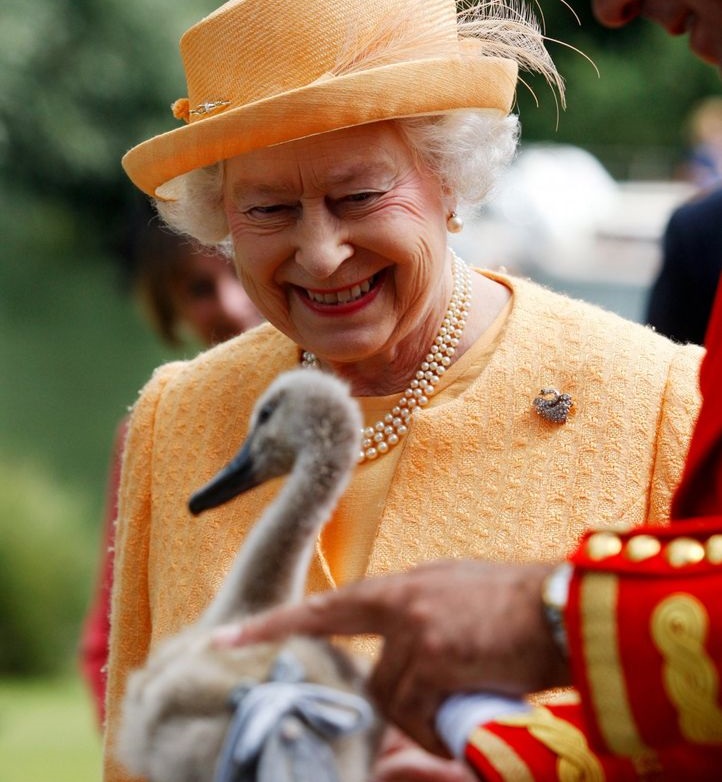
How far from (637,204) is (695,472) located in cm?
1632

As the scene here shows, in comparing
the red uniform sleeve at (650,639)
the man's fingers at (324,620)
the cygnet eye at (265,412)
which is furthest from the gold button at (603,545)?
the cygnet eye at (265,412)

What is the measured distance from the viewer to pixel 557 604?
1548 millimetres

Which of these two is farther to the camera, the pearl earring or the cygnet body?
the pearl earring

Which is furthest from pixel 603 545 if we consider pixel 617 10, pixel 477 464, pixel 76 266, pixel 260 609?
pixel 76 266

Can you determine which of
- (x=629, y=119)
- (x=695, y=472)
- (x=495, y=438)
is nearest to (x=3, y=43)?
(x=495, y=438)

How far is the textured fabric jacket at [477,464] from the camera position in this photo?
2.55m

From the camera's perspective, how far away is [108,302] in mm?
16750

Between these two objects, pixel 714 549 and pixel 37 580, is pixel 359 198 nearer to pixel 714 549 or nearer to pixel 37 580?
pixel 714 549

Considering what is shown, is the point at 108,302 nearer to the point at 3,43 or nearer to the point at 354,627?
the point at 3,43

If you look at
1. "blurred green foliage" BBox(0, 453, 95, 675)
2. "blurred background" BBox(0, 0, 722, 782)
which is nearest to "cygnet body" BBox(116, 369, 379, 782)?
"blurred background" BBox(0, 0, 722, 782)

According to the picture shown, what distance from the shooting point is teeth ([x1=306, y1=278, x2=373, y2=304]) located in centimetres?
268

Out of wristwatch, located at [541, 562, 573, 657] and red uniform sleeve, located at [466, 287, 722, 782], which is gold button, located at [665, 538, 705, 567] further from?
wristwatch, located at [541, 562, 573, 657]

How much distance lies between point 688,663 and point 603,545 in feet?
0.54

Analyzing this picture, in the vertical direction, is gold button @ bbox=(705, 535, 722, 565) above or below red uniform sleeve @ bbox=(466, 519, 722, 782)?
above
